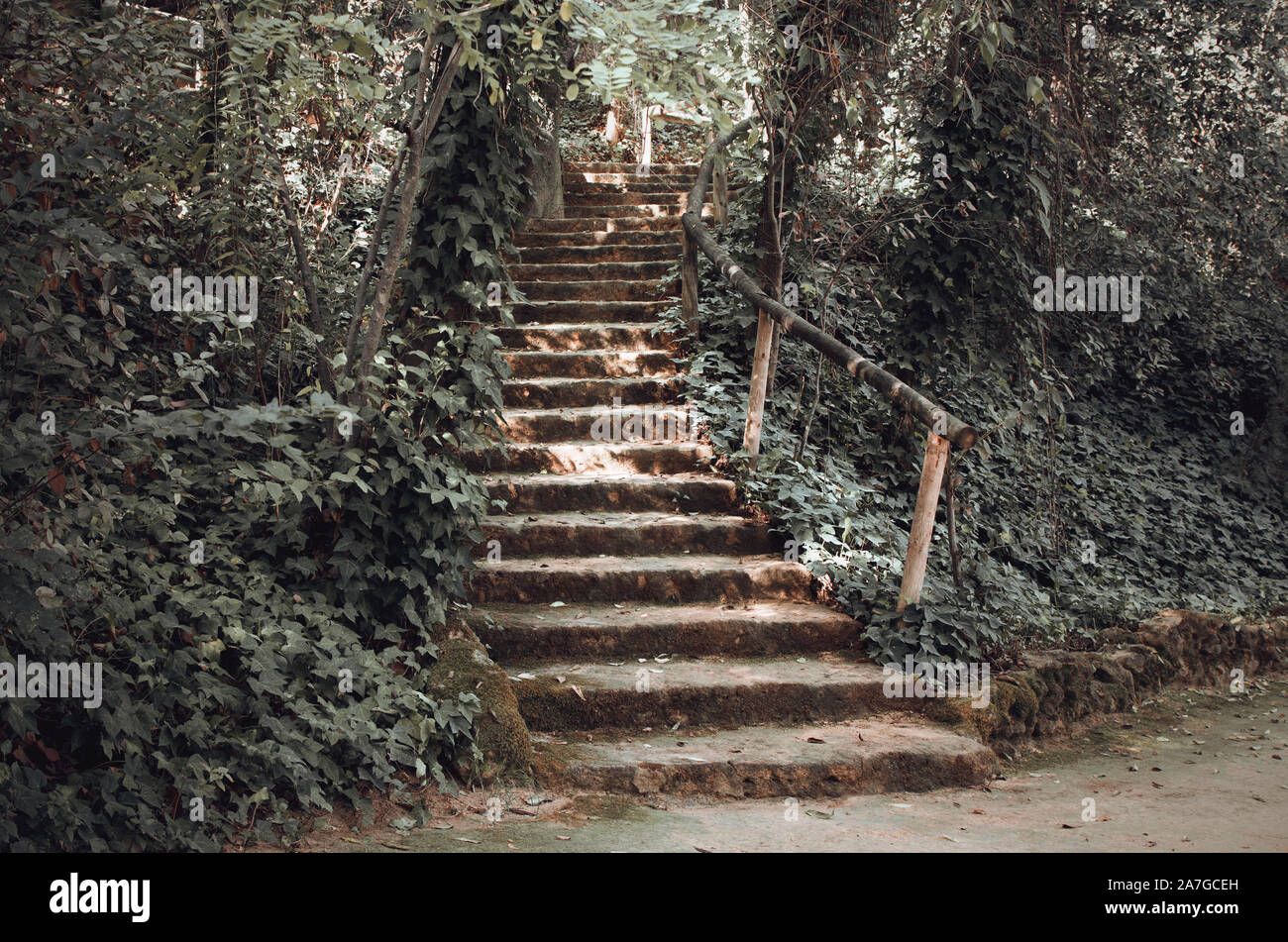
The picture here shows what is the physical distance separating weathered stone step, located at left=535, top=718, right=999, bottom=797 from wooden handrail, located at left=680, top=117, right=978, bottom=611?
2.96ft

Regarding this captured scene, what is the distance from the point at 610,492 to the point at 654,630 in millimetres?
1330

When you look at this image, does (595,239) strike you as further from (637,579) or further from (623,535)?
(637,579)

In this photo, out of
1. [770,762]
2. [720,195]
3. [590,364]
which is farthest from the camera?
[720,195]

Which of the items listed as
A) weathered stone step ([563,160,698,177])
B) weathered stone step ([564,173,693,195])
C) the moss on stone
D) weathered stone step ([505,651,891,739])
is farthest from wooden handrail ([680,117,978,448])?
weathered stone step ([563,160,698,177])

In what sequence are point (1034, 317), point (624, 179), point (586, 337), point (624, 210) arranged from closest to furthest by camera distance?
point (1034, 317), point (586, 337), point (624, 210), point (624, 179)

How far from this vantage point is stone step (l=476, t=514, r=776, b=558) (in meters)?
4.96

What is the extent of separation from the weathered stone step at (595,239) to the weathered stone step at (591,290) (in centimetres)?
102

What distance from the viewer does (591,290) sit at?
26.5ft

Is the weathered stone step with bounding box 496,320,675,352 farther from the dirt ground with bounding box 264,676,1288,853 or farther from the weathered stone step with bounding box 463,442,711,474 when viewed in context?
the dirt ground with bounding box 264,676,1288,853

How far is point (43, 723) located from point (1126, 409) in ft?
30.6

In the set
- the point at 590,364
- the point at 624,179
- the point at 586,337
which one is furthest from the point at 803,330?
the point at 624,179

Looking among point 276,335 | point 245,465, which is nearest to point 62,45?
point 276,335

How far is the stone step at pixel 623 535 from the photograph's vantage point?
496cm

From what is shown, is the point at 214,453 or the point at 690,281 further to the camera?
the point at 690,281
